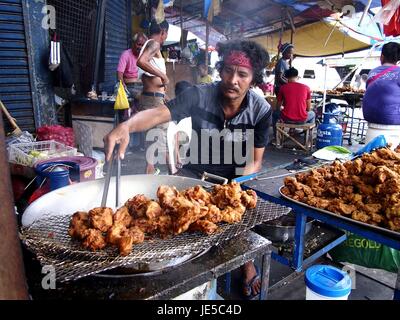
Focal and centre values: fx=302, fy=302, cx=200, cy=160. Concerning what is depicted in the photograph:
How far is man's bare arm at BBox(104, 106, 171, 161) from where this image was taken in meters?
1.80

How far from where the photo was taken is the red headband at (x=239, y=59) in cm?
275

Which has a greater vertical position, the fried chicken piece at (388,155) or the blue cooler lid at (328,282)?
the fried chicken piece at (388,155)

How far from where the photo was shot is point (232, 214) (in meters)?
1.41

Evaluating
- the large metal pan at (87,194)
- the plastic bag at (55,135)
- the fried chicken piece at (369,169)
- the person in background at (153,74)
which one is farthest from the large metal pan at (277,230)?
the plastic bag at (55,135)

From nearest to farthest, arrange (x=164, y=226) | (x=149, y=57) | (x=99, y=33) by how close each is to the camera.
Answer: (x=164, y=226)
(x=149, y=57)
(x=99, y=33)

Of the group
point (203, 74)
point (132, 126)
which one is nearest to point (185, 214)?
point (132, 126)

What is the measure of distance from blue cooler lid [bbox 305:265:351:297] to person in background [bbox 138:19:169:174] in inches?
108

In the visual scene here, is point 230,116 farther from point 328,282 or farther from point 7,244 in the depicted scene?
point 7,244

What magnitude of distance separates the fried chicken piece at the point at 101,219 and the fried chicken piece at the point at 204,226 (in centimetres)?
36

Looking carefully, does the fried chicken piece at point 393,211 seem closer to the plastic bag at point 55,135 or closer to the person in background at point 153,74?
the person in background at point 153,74

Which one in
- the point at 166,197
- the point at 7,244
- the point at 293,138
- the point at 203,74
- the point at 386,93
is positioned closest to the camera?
the point at 7,244

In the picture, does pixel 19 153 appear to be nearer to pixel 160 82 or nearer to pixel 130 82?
pixel 160 82

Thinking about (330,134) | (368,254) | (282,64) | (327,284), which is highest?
(282,64)

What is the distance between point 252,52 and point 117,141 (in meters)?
1.72
